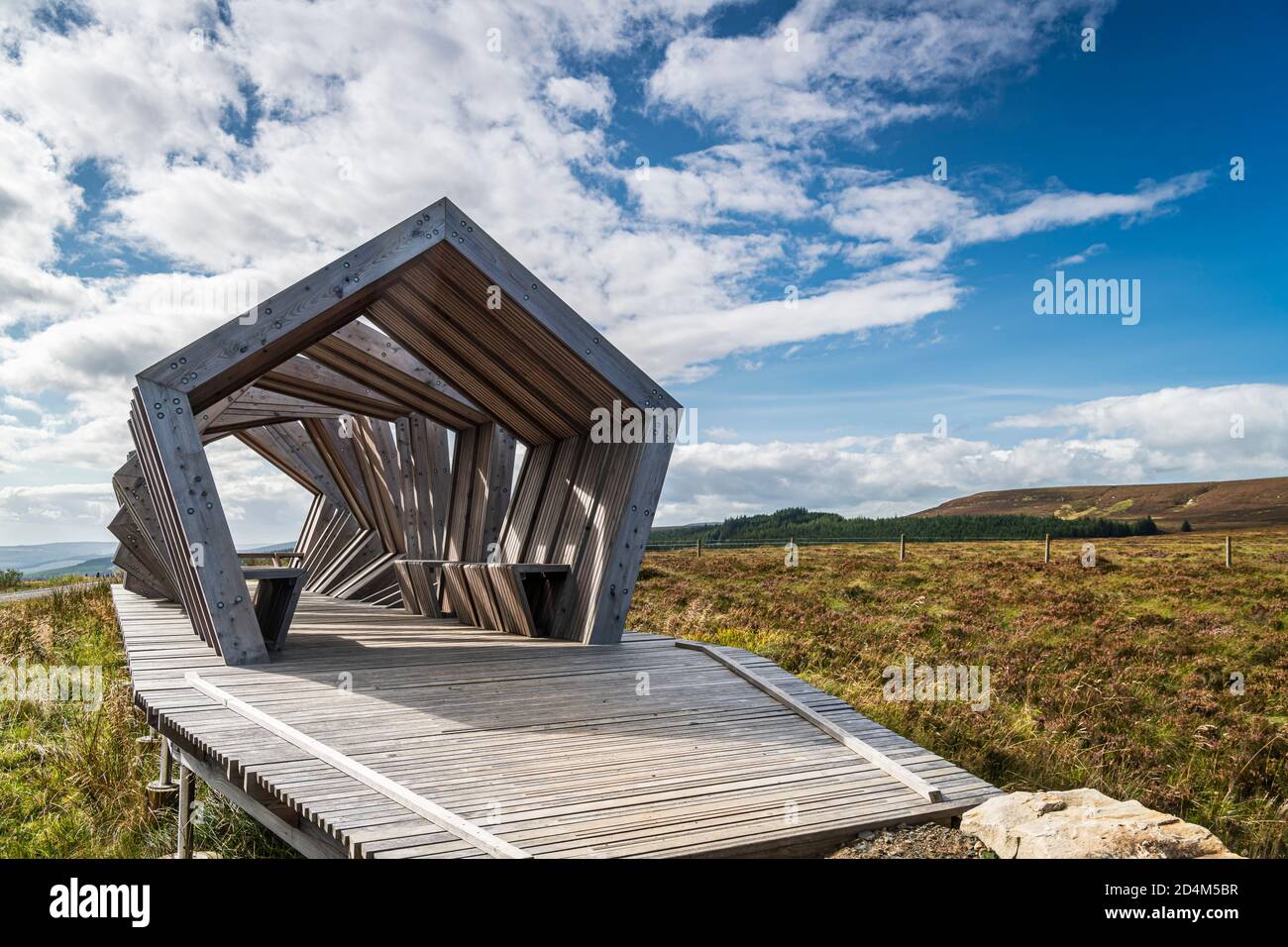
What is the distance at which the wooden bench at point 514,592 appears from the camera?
8297 mm

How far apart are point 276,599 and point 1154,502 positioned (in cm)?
8511

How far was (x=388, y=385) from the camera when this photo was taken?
1012 cm

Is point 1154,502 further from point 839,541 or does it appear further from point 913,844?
point 913,844

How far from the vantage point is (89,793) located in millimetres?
7758

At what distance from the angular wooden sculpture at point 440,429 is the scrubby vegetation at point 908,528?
29.7 meters

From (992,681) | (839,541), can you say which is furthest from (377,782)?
(839,541)

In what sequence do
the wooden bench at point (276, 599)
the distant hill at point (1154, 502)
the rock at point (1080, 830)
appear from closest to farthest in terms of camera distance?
the rock at point (1080, 830), the wooden bench at point (276, 599), the distant hill at point (1154, 502)

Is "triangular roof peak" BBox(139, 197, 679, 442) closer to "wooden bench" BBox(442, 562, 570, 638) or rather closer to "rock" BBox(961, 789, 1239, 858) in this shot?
"wooden bench" BBox(442, 562, 570, 638)

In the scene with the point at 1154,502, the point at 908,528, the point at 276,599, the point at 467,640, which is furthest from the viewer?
the point at 1154,502

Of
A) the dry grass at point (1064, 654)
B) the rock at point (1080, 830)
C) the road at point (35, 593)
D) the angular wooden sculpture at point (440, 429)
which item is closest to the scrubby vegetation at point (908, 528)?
the dry grass at point (1064, 654)

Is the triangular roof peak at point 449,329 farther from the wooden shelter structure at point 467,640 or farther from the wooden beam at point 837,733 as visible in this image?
the wooden beam at point 837,733

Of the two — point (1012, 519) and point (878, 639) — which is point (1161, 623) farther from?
point (1012, 519)
